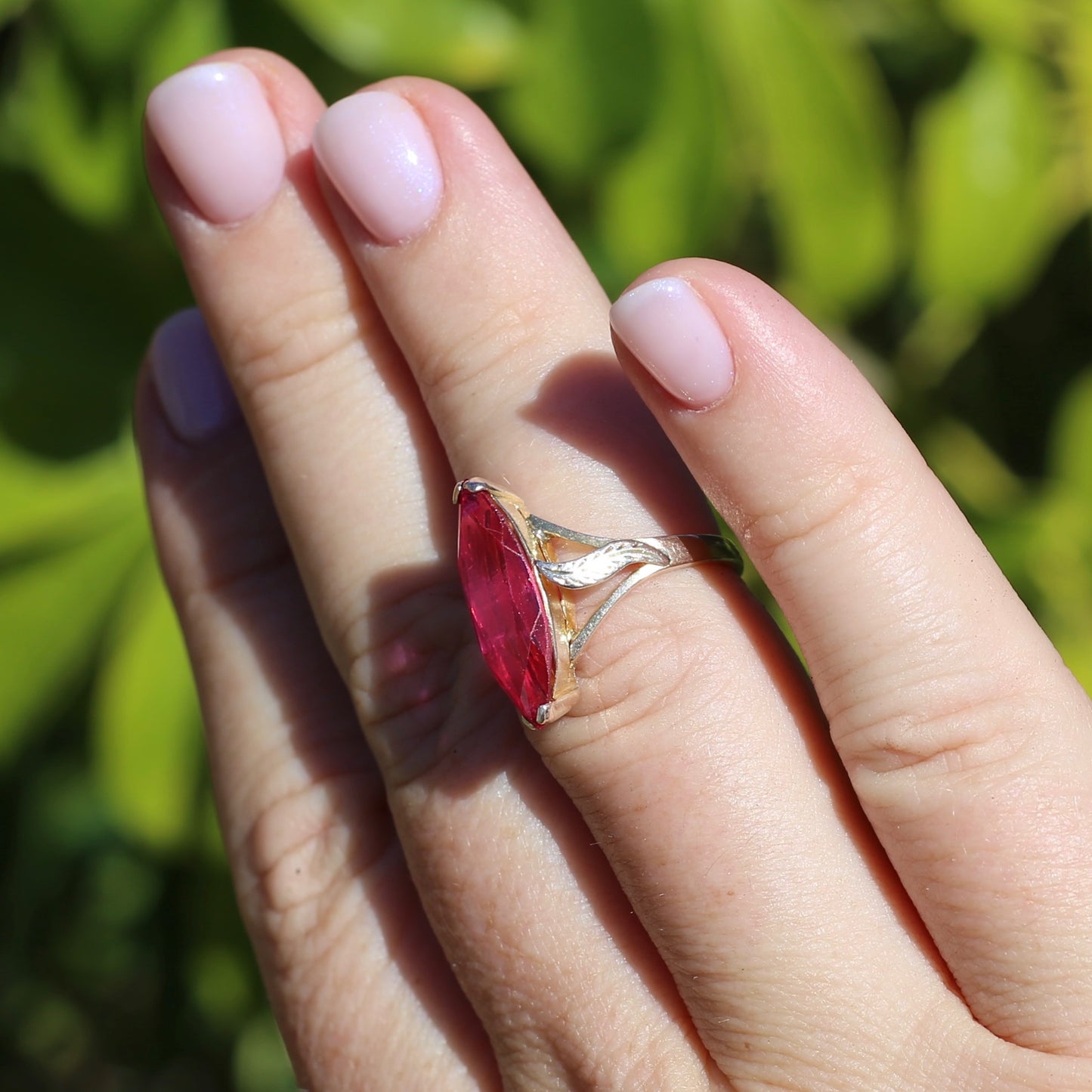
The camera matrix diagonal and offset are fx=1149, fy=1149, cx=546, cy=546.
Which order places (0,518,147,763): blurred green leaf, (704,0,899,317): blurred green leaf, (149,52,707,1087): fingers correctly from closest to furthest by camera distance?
(149,52,707,1087): fingers, (704,0,899,317): blurred green leaf, (0,518,147,763): blurred green leaf

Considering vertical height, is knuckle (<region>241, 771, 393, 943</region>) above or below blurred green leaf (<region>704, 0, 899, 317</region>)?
below

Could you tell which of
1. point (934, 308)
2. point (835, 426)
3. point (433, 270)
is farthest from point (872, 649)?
point (934, 308)

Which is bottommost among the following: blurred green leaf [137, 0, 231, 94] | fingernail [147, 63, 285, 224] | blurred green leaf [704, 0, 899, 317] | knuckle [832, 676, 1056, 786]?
knuckle [832, 676, 1056, 786]

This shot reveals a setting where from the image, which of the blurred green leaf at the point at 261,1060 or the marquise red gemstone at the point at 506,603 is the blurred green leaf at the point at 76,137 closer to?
the marquise red gemstone at the point at 506,603

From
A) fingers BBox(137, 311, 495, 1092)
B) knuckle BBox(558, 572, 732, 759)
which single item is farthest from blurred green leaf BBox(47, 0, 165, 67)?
knuckle BBox(558, 572, 732, 759)

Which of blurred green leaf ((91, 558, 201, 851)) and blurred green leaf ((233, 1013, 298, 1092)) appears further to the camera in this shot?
blurred green leaf ((233, 1013, 298, 1092))

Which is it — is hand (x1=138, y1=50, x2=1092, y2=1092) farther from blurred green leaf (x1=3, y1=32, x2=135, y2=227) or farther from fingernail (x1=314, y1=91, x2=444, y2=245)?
blurred green leaf (x1=3, y1=32, x2=135, y2=227)

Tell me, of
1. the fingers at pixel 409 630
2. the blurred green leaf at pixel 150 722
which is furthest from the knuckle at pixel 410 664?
the blurred green leaf at pixel 150 722
